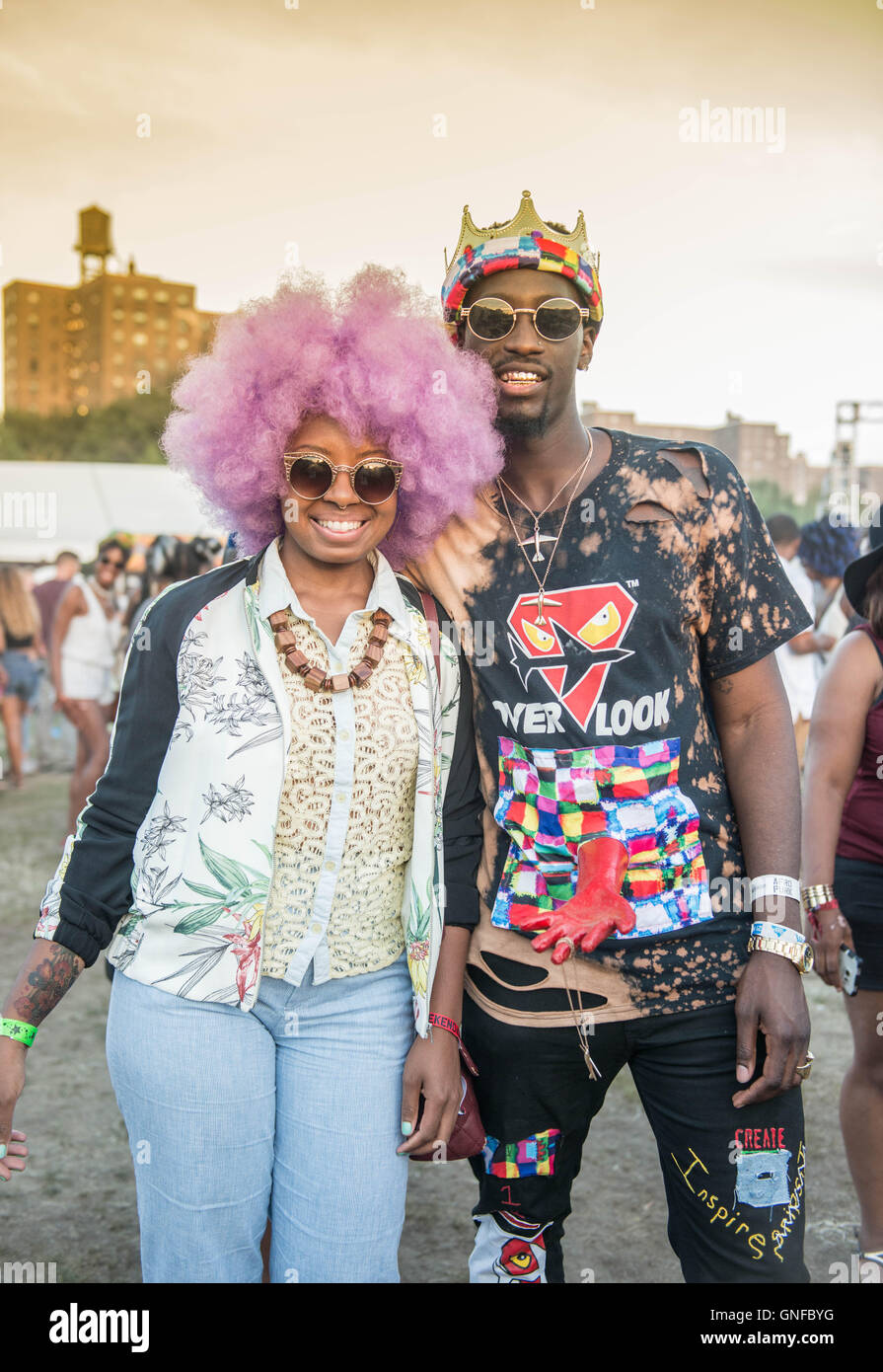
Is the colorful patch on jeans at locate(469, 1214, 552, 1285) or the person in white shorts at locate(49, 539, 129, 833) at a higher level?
the person in white shorts at locate(49, 539, 129, 833)

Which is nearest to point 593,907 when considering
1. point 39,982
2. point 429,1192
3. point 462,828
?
point 462,828

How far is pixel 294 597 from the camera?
6.91 feet

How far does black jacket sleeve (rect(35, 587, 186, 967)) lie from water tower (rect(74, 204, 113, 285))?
199 feet

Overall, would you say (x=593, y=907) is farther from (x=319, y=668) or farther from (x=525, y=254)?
(x=525, y=254)

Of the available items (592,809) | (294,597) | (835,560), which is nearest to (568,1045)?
(592,809)

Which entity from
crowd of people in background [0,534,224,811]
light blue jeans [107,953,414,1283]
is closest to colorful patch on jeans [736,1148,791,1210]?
light blue jeans [107,953,414,1283]

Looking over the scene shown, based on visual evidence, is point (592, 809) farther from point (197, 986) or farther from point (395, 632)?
point (197, 986)

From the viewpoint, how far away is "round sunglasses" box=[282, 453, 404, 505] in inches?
82.7

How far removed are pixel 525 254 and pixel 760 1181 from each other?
194 cm

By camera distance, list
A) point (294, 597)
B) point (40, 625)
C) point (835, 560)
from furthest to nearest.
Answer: point (40, 625), point (835, 560), point (294, 597)

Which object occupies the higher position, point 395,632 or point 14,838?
point 395,632

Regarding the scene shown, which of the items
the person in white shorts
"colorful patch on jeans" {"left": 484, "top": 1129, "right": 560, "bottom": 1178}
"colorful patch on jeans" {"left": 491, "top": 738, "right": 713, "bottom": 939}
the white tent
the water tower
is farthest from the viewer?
the water tower

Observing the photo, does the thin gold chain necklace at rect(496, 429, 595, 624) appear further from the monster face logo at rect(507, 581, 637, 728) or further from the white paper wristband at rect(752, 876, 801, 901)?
the white paper wristband at rect(752, 876, 801, 901)

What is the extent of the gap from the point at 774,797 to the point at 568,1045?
2.18 feet
